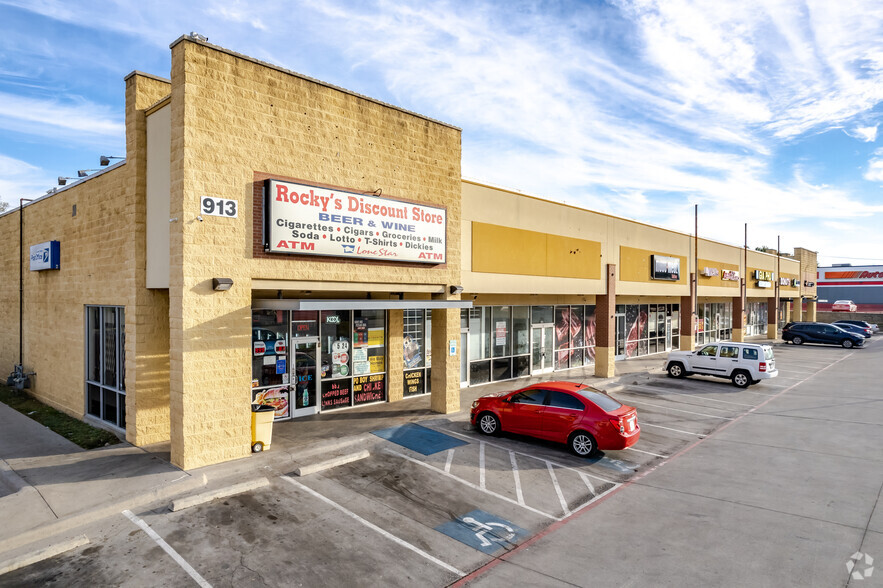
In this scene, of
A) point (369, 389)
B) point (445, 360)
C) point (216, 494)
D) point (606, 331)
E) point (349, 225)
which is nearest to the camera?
point (216, 494)

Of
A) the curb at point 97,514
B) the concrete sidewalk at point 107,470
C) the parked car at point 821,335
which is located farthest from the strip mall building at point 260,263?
the parked car at point 821,335

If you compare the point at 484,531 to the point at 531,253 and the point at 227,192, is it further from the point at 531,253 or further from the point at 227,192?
the point at 531,253

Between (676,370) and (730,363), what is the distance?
230cm

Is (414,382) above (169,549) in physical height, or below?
above

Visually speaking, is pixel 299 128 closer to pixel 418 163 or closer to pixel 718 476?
pixel 418 163

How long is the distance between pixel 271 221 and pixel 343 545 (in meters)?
6.76

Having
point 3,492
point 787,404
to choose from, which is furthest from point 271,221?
point 787,404

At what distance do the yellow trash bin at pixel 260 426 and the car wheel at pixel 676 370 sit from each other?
18991 millimetres

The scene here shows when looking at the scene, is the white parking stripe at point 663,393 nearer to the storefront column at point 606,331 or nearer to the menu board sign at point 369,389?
the storefront column at point 606,331

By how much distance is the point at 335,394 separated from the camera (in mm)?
15398

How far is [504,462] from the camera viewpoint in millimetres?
11344

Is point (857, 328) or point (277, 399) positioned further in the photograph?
point (857, 328)

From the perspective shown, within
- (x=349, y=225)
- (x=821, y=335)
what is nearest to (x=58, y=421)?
(x=349, y=225)

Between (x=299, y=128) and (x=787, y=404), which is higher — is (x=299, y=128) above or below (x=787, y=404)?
above
